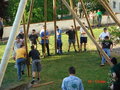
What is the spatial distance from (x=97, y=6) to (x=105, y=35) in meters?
23.7

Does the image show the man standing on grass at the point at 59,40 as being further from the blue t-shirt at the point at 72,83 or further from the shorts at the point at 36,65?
the blue t-shirt at the point at 72,83

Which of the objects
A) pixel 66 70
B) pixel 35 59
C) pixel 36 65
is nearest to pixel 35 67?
pixel 36 65

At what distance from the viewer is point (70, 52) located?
17.5 metres

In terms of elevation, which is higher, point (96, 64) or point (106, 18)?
point (106, 18)

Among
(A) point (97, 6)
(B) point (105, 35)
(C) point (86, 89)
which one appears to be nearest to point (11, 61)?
(B) point (105, 35)

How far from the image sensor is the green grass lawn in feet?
39.6

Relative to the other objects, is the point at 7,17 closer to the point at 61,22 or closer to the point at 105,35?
the point at 61,22

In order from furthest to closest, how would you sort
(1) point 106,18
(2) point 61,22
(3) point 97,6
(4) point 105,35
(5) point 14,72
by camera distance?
(3) point 97,6 < (1) point 106,18 < (2) point 61,22 < (4) point 105,35 < (5) point 14,72

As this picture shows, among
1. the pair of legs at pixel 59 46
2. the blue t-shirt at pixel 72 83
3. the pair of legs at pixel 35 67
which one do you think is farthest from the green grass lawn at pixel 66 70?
the blue t-shirt at pixel 72 83

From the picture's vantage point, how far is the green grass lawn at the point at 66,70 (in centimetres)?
1206

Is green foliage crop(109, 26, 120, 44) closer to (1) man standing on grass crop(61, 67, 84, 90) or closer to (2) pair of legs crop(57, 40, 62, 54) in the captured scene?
(2) pair of legs crop(57, 40, 62, 54)

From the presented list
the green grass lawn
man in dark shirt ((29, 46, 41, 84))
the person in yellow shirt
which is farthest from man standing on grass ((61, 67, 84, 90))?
the person in yellow shirt

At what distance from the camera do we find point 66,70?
13.9 metres

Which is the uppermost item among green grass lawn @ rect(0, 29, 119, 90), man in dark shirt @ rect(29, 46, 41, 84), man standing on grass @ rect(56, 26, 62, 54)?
man standing on grass @ rect(56, 26, 62, 54)
